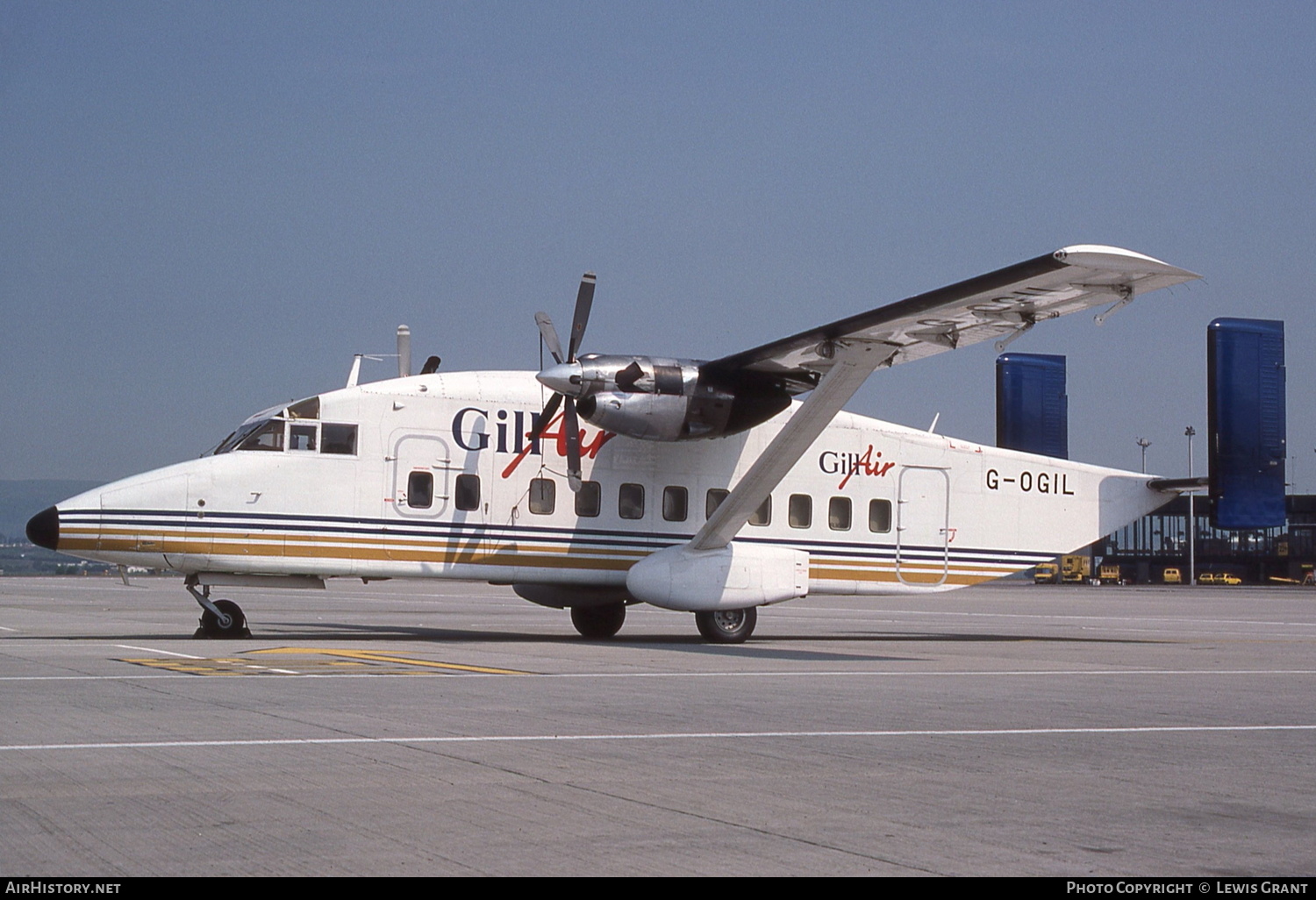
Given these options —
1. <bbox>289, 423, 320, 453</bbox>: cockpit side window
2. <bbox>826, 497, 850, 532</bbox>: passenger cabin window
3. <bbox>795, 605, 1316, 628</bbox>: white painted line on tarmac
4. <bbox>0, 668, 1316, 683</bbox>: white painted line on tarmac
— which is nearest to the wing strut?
<bbox>826, 497, 850, 532</bbox>: passenger cabin window

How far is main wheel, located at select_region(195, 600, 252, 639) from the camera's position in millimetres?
20172

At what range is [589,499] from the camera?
22.2 metres

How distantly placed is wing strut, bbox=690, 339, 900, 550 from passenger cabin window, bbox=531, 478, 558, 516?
7.67ft

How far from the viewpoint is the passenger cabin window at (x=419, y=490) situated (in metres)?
21.2

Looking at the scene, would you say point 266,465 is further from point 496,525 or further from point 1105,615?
point 1105,615

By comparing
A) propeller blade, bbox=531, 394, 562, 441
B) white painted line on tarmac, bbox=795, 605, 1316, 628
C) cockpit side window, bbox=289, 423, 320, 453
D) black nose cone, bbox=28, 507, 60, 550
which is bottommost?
white painted line on tarmac, bbox=795, 605, 1316, 628

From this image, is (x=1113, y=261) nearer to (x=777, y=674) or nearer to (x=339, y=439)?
(x=777, y=674)

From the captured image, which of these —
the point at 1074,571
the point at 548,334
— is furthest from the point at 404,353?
the point at 1074,571

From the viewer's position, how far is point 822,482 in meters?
24.0

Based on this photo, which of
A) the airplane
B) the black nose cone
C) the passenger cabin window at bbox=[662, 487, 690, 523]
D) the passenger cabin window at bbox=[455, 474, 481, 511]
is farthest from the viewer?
the passenger cabin window at bbox=[662, 487, 690, 523]

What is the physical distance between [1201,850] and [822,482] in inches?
700

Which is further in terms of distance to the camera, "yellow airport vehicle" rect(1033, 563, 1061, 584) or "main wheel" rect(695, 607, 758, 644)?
"yellow airport vehicle" rect(1033, 563, 1061, 584)

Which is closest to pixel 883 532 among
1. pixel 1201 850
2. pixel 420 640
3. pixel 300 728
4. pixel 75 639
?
pixel 420 640

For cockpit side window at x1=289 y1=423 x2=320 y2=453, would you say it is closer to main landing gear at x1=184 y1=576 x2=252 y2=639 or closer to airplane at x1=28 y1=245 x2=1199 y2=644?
airplane at x1=28 y1=245 x2=1199 y2=644
